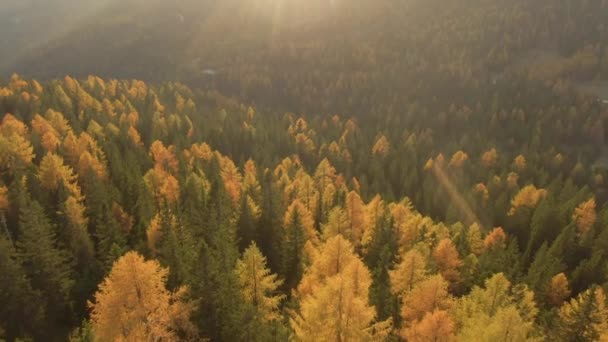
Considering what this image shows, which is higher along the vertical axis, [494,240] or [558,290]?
[558,290]

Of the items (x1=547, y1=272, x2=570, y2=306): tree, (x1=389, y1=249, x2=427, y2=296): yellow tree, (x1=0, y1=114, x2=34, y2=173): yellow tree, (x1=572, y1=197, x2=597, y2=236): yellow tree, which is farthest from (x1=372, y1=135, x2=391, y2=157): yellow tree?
(x1=0, y1=114, x2=34, y2=173): yellow tree

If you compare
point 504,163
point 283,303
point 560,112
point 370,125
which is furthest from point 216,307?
point 560,112

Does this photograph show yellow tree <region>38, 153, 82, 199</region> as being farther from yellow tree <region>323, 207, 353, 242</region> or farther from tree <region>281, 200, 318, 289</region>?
yellow tree <region>323, 207, 353, 242</region>

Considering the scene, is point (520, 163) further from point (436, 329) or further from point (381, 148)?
point (436, 329)

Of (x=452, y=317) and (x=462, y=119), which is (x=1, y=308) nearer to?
(x=452, y=317)

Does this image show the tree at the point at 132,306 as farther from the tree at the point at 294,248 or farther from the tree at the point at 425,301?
the tree at the point at 294,248

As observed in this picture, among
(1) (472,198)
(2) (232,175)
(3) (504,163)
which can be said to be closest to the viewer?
(2) (232,175)

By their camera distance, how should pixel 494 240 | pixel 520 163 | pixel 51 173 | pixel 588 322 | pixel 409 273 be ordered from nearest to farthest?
pixel 588 322 → pixel 409 273 → pixel 51 173 → pixel 494 240 → pixel 520 163

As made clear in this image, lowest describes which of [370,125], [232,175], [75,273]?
[370,125]

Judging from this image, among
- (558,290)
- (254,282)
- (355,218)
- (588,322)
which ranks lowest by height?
(558,290)

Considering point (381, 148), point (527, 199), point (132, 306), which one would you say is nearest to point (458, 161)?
point (381, 148)

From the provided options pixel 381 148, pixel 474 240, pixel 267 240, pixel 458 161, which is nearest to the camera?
pixel 267 240
